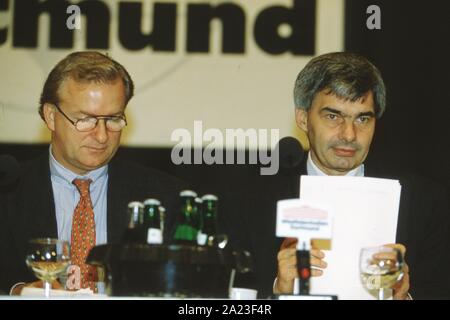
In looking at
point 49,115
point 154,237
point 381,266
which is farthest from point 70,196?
point 381,266

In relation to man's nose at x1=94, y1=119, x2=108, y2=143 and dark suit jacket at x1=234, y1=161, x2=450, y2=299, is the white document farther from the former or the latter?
man's nose at x1=94, y1=119, x2=108, y2=143

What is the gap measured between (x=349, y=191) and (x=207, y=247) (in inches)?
28.2

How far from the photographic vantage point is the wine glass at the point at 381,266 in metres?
2.06

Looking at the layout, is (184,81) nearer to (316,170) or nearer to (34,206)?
(316,170)

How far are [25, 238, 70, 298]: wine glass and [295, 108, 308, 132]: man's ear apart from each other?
4.92 feet

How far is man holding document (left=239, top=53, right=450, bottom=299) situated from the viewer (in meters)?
3.03

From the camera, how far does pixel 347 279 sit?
240cm

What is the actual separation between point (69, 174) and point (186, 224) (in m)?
1.23

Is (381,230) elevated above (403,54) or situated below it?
below

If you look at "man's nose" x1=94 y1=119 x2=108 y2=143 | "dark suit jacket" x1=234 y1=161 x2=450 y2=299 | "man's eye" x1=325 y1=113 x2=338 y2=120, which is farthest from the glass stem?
"man's eye" x1=325 y1=113 x2=338 y2=120

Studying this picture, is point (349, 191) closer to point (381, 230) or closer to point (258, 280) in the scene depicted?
point (381, 230)

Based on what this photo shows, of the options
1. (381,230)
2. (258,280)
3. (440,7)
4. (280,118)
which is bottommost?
(258,280)

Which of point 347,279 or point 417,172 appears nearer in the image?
point 347,279
